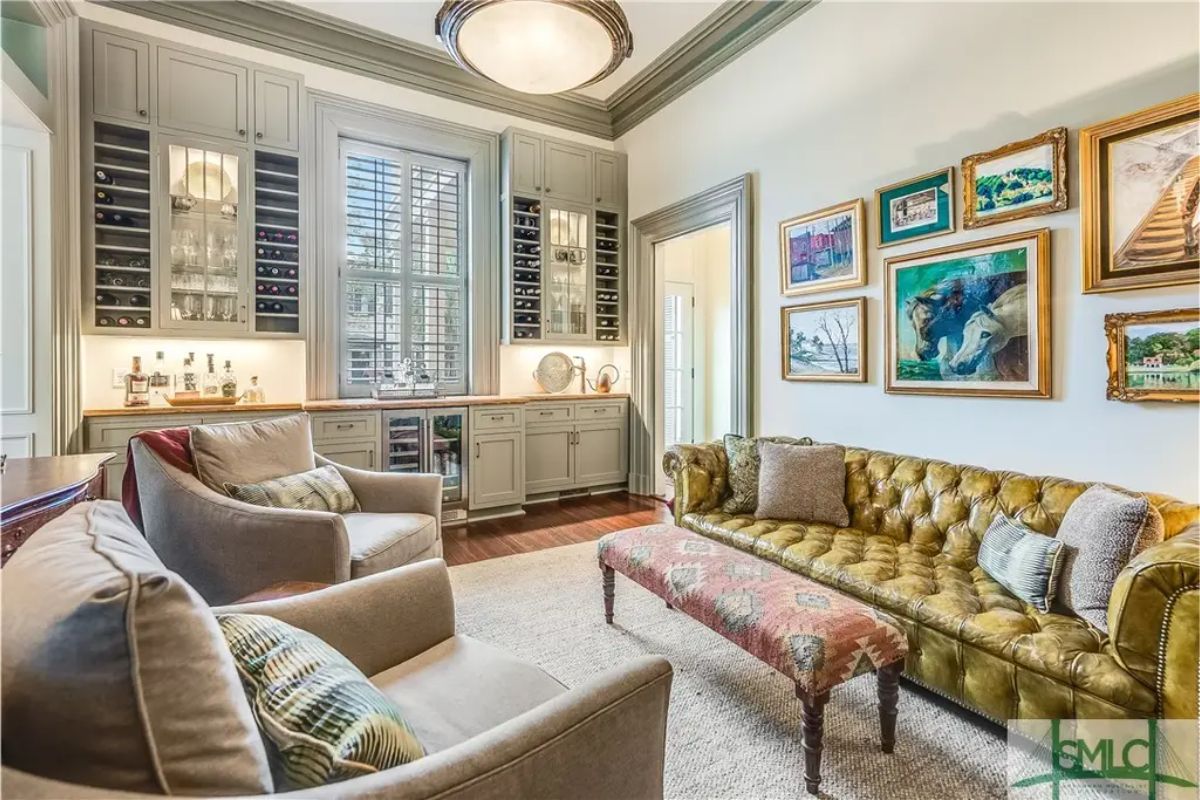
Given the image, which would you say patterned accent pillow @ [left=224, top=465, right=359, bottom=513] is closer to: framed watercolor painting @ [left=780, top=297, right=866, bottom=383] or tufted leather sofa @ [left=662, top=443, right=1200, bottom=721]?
tufted leather sofa @ [left=662, top=443, right=1200, bottom=721]

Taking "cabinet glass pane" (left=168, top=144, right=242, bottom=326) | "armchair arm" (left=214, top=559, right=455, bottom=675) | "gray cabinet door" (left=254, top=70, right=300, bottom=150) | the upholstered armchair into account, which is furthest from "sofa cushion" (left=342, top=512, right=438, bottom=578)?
"gray cabinet door" (left=254, top=70, right=300, bottom=150)

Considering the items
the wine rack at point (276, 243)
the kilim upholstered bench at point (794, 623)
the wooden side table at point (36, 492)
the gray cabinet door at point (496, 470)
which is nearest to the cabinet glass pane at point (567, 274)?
the gray cabinet door at point (496, 470)

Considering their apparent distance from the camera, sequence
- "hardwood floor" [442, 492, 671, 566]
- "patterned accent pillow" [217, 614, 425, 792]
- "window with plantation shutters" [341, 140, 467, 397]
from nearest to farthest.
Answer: "patterned accent pillow" [217, 614, 425, 792] < "hardwood floor" [442, 492, 671, 566] < "window with plantation shutters" [341, 140, 467, 397]

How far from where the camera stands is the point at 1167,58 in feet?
7.10

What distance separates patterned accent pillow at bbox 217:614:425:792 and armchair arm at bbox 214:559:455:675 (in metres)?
0.39

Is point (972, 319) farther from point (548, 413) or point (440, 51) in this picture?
point (440, 51)

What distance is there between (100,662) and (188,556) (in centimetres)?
206

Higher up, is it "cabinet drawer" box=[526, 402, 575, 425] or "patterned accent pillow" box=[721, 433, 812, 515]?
"cabinet drawer" box=[526, 402, 575, 425]

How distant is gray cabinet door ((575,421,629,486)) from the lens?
527cm

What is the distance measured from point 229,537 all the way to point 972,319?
11.8 feet

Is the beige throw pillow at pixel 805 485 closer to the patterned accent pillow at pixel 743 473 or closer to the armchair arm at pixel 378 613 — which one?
the patterned accent pillow at pixel 743 473

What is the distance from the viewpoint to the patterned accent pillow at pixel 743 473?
10.2 ft

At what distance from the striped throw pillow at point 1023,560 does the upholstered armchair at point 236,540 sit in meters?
2.49

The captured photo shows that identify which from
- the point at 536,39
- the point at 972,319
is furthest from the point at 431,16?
the point at 972,319
